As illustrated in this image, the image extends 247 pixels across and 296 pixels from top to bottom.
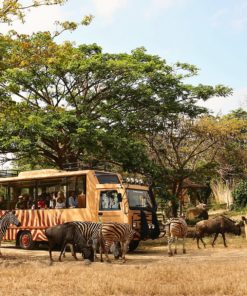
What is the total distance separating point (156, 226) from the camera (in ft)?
63.6

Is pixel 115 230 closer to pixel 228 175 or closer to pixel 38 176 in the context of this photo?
pixel 38 176

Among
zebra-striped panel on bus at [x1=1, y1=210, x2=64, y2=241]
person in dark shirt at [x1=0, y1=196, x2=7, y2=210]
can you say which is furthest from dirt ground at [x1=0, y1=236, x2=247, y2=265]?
person in dark shirt at [x1=0, y1=196, x2=7, y2=210]

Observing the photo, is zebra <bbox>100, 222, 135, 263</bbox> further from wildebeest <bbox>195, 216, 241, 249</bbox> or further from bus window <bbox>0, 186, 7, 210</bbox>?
bus window <bbox>0, 186, 7, 210</bbox>

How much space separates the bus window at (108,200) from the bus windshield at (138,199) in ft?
1.86

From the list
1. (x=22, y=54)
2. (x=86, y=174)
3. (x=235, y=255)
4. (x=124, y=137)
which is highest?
(x=22, y=54)

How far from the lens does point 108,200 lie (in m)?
19.3

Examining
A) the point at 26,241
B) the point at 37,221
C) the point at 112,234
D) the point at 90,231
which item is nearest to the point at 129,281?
the point at 112,234

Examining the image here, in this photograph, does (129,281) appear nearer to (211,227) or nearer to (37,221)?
(211,227)

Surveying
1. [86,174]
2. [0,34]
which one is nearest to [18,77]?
[0,34]

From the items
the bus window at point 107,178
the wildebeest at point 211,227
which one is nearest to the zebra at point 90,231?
the bus window at point 107,178

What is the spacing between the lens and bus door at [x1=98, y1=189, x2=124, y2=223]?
18906 mm

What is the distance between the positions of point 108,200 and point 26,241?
16.1ft

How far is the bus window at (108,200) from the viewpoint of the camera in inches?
755

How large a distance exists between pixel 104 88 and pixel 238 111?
2796 centimetres
